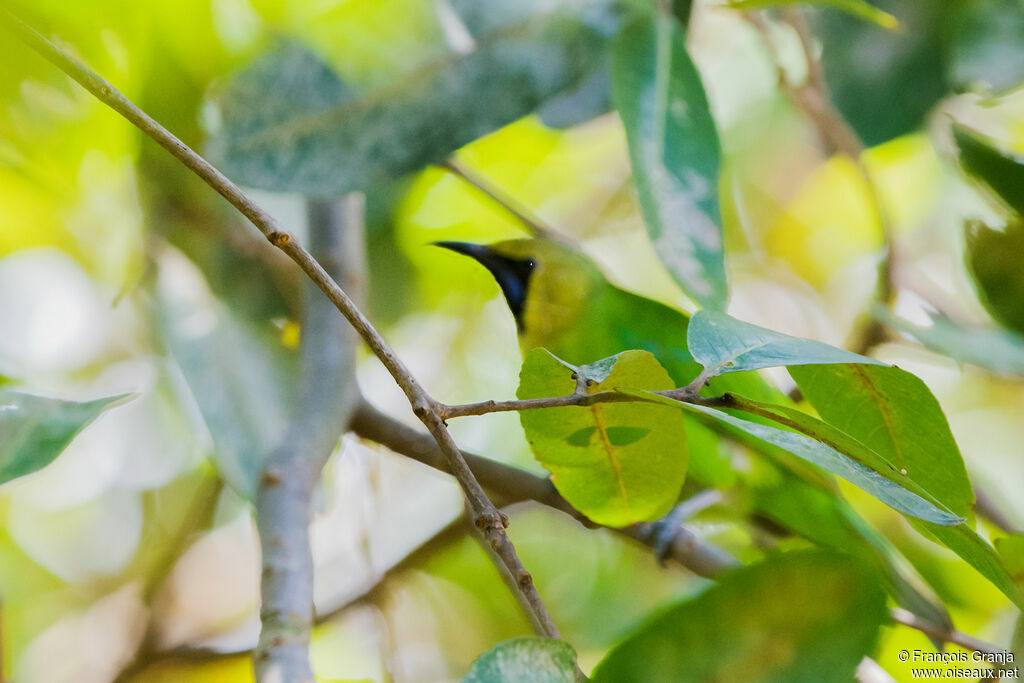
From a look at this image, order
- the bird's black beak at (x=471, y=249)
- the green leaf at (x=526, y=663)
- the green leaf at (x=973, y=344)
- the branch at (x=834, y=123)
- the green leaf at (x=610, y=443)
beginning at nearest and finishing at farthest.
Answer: the green leaf at (x=526, y=663) → the green leaf at (x=610, y=443) → the green leaf at (x=973, y=344) → the bird's black beak at (x=471, y=249) → the branch at (x=834, y=123)

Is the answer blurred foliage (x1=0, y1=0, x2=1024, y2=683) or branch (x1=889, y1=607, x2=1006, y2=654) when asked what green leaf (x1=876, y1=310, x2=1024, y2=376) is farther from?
branch (x1=889, y1=607, x2=1006, y2=654)

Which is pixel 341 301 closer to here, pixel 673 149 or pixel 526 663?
pixel 526 663

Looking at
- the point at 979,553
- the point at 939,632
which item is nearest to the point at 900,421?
the point at 979,553

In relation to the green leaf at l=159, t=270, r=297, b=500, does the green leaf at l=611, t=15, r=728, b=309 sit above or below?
above

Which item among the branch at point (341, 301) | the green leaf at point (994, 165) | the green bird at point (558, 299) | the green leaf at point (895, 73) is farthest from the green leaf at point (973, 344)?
the branch at point (341, 301)

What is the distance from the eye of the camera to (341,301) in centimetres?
37

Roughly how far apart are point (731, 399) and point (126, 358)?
32.6 inches

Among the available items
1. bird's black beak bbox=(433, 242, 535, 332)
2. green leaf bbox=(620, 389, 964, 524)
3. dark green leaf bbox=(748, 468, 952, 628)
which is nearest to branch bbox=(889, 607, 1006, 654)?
dark green leaf bbox=(748, 468, 952, 628)

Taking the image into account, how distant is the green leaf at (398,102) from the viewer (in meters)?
0.71

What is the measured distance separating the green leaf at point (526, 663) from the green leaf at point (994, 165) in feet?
2.06

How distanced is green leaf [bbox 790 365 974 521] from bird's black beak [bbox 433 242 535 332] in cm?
44

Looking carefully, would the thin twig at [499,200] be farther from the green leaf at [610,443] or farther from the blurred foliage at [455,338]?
the green leaf at [610,443]

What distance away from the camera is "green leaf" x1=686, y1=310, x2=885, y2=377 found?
0.41 m

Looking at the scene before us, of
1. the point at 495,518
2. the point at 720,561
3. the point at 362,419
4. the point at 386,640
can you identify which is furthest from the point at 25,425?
the point at 720,561
